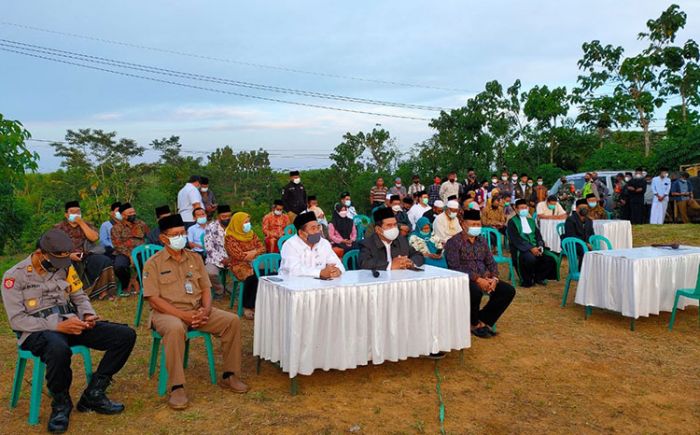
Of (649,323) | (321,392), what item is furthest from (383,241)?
(649,323)

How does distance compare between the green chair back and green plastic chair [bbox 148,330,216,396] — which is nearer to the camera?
green plastic chair [bbox 148,330,216,396]

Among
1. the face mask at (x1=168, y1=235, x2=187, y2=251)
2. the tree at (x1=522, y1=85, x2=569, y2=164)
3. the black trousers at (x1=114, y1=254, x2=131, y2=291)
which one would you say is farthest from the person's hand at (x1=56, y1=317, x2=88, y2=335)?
the tree at (x1=522, y1=85, x2=569, y2=164)

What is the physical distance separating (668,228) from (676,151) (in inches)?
303

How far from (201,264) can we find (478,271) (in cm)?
320

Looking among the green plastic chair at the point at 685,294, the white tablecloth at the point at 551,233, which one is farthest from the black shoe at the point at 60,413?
the white tablecloth at the point at 551,233

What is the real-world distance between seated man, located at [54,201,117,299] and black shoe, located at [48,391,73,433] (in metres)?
4.35

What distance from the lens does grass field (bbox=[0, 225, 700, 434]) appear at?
400cm

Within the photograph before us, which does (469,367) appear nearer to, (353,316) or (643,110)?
(353,316)

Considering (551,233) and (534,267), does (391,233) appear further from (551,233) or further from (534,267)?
(551,233)

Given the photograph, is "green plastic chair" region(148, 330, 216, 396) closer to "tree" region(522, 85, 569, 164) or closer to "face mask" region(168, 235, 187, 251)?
"face mask" region(168, 235, 187, 251)

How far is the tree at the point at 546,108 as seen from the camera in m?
25.5

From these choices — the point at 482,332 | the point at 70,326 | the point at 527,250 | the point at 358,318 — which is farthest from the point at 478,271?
the point at 70,326

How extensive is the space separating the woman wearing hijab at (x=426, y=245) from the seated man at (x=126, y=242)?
13.9ft

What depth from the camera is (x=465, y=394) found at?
4602mm
